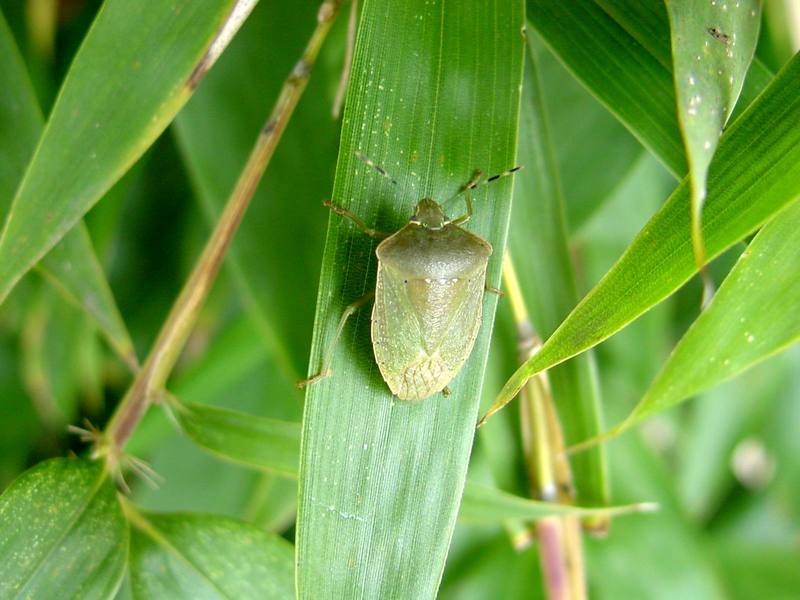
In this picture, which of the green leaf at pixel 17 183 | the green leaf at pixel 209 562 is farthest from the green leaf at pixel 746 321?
the green leaf at pixel 17 183

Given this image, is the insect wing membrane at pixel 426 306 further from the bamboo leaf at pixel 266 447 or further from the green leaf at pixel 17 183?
the green leaf at pixel 17 183

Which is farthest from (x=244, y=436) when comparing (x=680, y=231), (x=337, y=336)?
(x=680, y=231)

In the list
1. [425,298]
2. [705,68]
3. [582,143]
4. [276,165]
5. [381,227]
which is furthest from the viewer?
[582,143]

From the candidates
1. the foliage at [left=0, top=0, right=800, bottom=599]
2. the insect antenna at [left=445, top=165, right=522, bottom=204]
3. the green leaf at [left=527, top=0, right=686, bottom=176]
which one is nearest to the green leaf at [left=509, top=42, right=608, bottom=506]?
the foliage at [left=0, top=0, right=800, bottom=599]

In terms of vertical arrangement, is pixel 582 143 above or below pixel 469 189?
above

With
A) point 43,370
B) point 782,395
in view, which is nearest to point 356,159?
point 43,370

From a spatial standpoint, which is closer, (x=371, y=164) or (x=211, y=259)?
(x=371, y=164)

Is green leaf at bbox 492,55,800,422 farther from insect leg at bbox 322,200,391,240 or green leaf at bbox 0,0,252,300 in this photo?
green leaf at bbox 0,0,252,300

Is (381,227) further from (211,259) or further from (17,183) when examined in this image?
(17,183)
